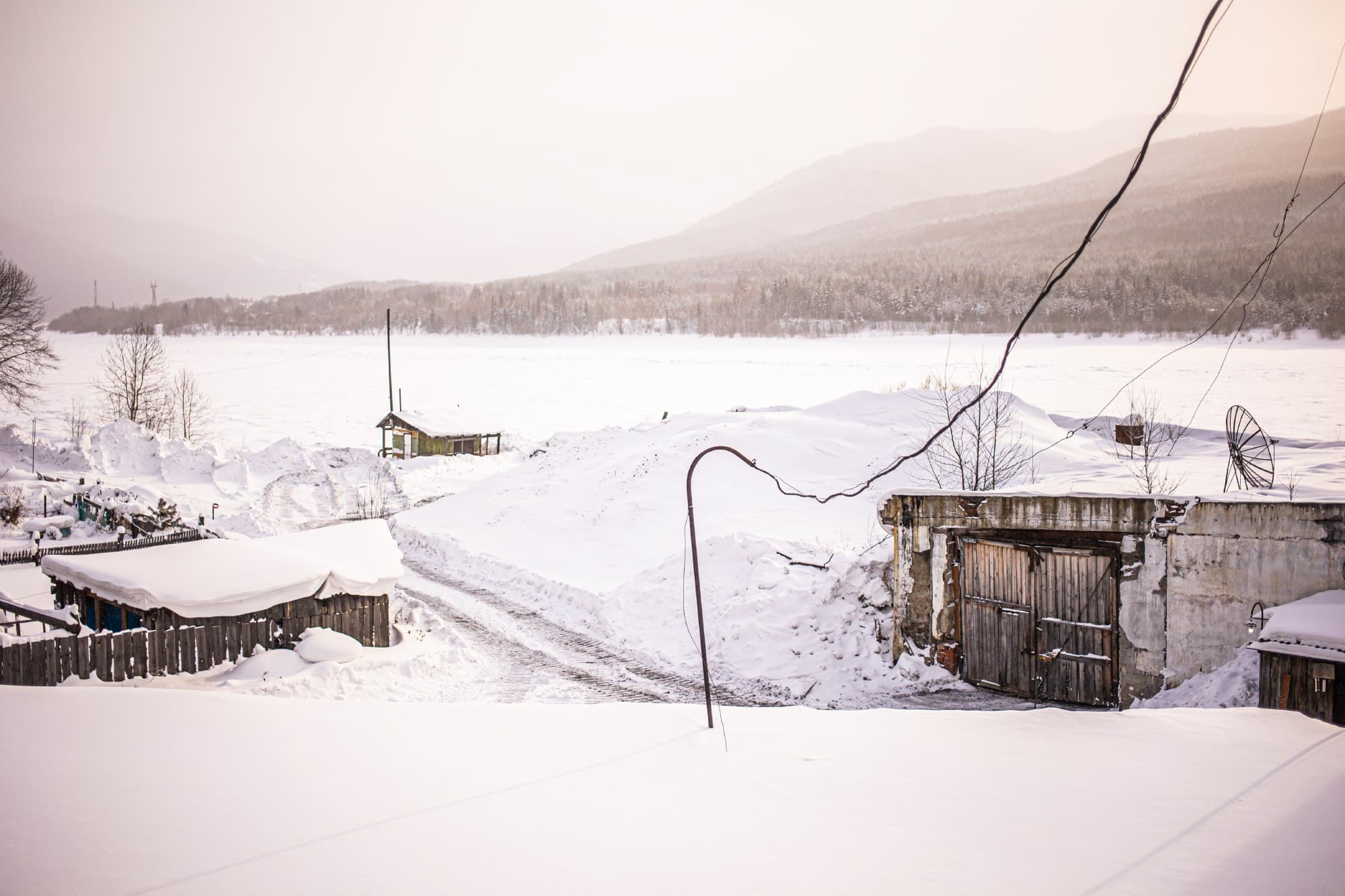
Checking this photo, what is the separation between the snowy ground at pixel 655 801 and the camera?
482 centimetres

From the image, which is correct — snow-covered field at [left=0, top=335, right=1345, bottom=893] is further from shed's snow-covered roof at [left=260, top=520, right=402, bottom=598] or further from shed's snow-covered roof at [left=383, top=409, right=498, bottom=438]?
shed's snow-covered roof at [left=383, top=409, right=498, bottom=438]

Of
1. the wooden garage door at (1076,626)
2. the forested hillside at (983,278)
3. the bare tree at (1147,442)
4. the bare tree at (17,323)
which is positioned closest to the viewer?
the wooden garage door at (1076,626)

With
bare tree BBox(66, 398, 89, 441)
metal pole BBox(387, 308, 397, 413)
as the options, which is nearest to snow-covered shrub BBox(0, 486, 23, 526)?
bare tree BBox(66, 398, 89, 441)

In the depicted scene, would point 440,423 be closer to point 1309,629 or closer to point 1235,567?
point 1235,567

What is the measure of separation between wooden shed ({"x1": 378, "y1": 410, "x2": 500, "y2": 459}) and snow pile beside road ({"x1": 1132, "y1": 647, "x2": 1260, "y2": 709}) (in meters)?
39.0

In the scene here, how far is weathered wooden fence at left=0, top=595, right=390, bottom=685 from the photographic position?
443 inches

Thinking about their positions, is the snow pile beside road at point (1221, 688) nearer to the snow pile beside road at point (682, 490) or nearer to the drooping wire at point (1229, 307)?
the drooping wire at point (1229, 307)

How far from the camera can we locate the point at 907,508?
13.4 metres

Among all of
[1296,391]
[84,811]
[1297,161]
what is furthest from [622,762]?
[1297,161]

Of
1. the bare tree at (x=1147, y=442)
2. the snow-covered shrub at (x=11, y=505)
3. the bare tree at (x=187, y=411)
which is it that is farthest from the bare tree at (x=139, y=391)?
the bare tree at (x=1147, y=442)

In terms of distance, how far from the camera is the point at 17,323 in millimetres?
29594

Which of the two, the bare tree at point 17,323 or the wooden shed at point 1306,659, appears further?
the bare tree at point 17,323

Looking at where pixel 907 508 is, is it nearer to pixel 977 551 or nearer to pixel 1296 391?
pixel 977 551

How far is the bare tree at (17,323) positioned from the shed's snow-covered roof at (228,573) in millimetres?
20165
